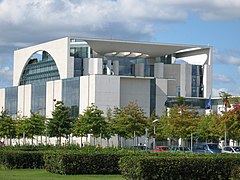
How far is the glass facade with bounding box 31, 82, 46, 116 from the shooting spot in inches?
4505

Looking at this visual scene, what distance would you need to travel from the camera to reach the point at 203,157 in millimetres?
28859

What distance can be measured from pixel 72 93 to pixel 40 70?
1647 cm

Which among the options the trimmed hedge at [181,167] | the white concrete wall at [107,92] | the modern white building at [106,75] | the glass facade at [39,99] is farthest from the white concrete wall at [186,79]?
the trimmed hedge at [181,167]

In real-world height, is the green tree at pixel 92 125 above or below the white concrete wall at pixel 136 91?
below

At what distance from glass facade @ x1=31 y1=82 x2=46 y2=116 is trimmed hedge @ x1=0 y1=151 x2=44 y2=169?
76.1m

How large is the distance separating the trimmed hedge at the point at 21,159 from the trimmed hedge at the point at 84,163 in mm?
3941

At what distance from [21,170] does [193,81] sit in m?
85.4

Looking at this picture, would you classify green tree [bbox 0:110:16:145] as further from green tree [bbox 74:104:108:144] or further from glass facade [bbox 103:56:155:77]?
glass facade [bbox 103:56:155:77]

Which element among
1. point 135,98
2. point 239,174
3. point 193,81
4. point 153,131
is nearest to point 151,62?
point 193,81

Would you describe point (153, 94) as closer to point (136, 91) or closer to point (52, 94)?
point (136, 91)

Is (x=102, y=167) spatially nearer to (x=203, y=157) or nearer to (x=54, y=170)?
(x=54, y=170)

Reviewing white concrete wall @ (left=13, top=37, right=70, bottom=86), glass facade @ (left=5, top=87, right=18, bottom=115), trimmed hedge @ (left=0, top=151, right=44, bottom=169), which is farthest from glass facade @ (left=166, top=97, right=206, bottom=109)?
trimmed hedge @ (left=0, top=151, right=44, bottom=169)

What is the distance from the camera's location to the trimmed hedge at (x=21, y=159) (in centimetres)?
3681

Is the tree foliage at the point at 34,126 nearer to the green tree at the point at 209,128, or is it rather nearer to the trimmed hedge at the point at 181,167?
the green tree at the point at 209,128
